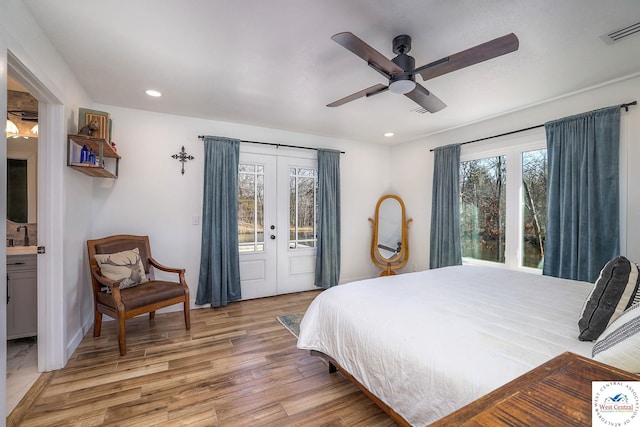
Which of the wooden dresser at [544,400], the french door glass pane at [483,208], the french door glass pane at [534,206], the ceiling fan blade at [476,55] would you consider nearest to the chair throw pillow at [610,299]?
the wooden dresser at [544,400]

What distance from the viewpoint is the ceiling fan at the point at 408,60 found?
1531 mm

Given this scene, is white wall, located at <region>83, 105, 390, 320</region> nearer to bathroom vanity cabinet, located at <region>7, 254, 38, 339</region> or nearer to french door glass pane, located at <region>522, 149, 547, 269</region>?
bathroom vanity cabinet, located at <region>7, 254, 38, 339</region>

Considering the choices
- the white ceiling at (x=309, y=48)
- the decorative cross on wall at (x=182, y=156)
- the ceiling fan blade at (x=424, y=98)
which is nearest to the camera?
the white ceiling at (x=309, y=48)

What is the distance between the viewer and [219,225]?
12.2ft

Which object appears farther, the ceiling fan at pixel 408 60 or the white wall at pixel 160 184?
the white wall at pixel 160 184

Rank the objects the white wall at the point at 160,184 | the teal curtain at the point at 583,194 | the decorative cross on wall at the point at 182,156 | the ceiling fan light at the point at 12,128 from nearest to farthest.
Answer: the teal curtain at the point at 583,194 → the ceiling fan light at the point at 12,128 → the white wall at the point at 160,184 → the decorative cross on wall at the point at 182,156

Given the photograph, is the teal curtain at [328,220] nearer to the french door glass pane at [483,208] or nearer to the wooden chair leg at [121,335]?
the french door glass pane at [483,208]

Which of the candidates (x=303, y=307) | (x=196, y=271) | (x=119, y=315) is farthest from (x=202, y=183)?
(x=303, y=307)

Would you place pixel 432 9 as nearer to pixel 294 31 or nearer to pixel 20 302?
pixel 294 31

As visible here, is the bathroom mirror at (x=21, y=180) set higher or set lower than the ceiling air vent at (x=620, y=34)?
lower

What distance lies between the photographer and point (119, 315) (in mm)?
2457

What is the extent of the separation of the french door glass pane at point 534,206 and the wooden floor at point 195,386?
2.69 meters

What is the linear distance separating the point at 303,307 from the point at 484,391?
291cm

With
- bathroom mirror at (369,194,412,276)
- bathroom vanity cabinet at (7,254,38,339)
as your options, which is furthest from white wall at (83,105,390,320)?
bathroom mirror at (369,194,412,276)
